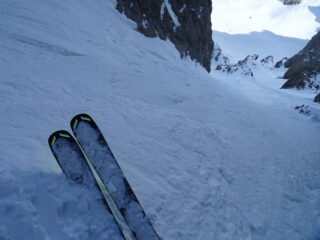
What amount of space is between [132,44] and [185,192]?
7575 millimetres

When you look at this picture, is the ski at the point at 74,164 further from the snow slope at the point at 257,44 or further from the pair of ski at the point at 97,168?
the snow slope at the point at 257,44

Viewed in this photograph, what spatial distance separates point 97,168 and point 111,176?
0.52 feet

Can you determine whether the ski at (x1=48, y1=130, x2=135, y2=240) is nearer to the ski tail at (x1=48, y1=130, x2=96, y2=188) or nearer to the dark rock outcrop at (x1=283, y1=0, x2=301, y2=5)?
the ski tail at (x1=48, y1=130, x2=96, y2=188)

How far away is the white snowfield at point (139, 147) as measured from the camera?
208 cm

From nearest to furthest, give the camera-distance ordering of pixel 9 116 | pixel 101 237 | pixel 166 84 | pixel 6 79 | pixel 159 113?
pixel 101 237 < pixel 9 116 < pixel 6 79 < pixel 159 113 < pixel 166 84

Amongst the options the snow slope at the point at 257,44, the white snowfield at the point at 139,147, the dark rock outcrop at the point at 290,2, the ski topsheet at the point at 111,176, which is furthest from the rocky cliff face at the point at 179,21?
the dark rock outcrop at the point at 290,2

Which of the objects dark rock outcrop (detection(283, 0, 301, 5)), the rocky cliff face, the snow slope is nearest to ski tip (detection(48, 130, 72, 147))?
the rocky cliff face

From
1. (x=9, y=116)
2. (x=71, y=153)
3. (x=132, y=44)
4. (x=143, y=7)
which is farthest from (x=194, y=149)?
(x=143, y=7)

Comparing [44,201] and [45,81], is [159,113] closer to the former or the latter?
[45,81]

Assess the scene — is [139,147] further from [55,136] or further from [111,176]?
[55,136]

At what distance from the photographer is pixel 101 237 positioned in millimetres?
1947

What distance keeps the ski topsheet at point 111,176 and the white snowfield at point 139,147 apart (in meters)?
0.27

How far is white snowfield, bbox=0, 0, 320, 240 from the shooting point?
2.08 meters

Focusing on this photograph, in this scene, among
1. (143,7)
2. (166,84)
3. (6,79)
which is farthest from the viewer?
(143,7)
